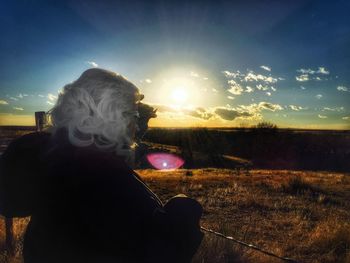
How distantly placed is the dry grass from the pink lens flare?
67.0 ft

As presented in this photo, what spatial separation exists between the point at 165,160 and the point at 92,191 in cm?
3970

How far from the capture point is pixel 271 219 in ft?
31.5

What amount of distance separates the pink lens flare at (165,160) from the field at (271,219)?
2059 centimetres

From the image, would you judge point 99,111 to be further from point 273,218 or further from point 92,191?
point 273,218

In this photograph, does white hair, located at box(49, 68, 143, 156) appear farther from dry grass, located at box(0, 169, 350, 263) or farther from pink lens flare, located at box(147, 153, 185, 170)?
pink lens flare, located at box(147, 153, 185, 170)

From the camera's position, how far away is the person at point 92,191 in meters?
1.30

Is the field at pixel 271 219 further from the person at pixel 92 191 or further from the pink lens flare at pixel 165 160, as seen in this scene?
the pink lens flare at pixel 165 160

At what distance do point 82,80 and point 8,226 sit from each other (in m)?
3.60

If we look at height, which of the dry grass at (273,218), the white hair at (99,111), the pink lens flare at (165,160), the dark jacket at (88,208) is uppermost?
the white hair at (99,111)

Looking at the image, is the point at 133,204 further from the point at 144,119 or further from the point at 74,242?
the point at 144,119

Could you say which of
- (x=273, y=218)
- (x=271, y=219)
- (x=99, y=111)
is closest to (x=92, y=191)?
(x=99, y=111)

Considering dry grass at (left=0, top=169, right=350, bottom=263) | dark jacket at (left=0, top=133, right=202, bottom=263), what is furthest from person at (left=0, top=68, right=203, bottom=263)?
dry grass at (left=0, top=169, right=350, bottom=263)

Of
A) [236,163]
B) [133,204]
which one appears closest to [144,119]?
[133,204]

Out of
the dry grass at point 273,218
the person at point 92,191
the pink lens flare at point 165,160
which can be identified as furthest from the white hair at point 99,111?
the pink lens flare at point 165,160
